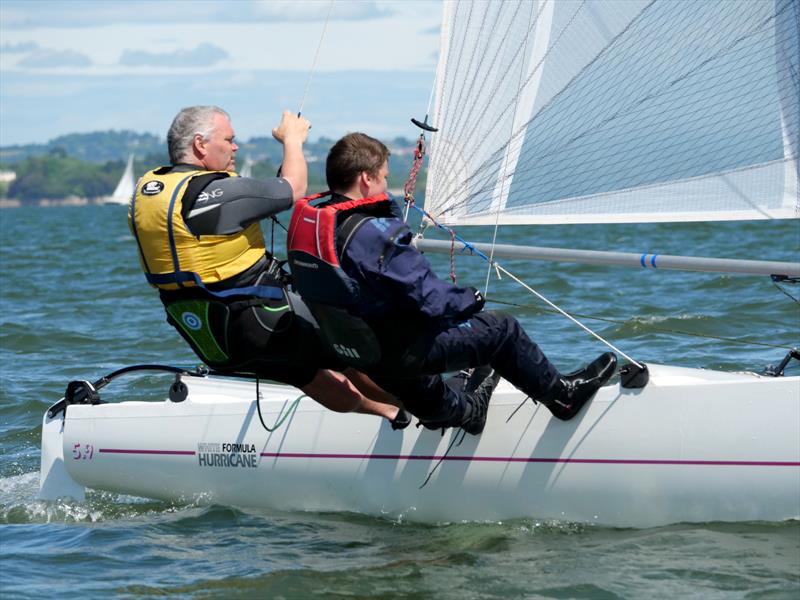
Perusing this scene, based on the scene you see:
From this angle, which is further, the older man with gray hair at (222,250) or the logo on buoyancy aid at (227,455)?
the logo on buoyancy aid at (227,455)

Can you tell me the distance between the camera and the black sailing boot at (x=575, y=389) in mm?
4574

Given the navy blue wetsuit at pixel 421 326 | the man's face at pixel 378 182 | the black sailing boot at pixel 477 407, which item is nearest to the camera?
the navy blue wetsuit at pixel 421 326

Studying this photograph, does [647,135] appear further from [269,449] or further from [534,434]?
[269,449]

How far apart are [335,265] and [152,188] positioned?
28.5 inches

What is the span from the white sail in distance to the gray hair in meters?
1.09

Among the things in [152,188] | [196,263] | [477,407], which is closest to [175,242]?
[196,263]

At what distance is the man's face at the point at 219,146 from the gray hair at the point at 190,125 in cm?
2

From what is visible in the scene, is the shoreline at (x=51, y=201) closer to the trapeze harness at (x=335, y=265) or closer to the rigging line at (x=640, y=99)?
the rigging line at (x=640, y=99)

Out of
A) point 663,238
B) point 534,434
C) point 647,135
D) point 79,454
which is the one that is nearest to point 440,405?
point 534,434

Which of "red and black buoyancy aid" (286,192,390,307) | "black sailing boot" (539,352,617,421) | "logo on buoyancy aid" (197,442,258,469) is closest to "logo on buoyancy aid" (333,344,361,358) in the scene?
"red and black buoyancy aid" (286,192,390,307)

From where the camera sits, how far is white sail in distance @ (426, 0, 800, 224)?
4.84m

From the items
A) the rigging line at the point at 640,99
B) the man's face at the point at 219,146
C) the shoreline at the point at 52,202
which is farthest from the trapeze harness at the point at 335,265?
the shoreline at the point at 52,202

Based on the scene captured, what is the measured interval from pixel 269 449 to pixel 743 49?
2.39 m

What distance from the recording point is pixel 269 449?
5160 millimetres
